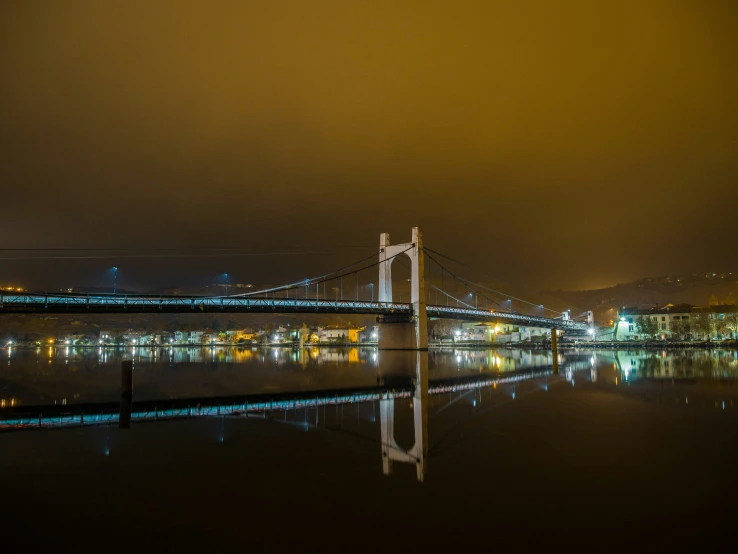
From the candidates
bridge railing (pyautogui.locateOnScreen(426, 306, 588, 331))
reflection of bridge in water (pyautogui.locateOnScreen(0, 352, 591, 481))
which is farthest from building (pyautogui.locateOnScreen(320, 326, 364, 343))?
reflection of bridge in water (pyautogui.locateOnScreen(0, 352, 591, 481))

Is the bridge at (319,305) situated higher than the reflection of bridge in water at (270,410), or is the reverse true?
the bridge at (319,305)

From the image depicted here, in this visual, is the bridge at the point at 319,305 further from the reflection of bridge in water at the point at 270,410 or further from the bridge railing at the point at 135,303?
the reflection of bridge in water at the point at 270,410

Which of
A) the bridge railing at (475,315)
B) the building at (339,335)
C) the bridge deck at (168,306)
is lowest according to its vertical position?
the building at (339,335)

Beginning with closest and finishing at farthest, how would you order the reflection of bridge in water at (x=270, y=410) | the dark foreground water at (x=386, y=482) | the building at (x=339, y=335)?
the dark foreground water at (x=386, y=482), the reflection of bridge in water at (x=270, y=410), the building at (x=339, y=335)

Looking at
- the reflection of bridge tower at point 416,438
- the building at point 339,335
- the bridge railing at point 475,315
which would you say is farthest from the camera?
the building at point 339,335

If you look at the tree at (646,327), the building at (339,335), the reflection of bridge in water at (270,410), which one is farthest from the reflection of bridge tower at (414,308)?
the building at (339,335)

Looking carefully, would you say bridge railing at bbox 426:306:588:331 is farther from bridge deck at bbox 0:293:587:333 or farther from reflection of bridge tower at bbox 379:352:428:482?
reflection of bridge tower at bbox 379:352:428:482

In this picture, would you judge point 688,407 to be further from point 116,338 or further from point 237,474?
point 116,338

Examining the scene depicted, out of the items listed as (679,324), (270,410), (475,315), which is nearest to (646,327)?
(679,324)
